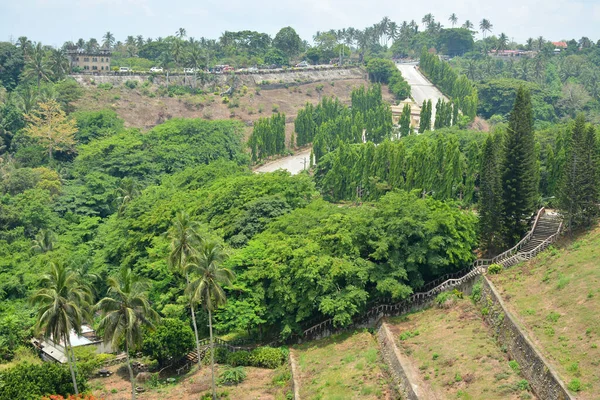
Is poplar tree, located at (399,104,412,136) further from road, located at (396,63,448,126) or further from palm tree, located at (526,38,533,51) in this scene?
palm tree, located at (526,38,533,51)

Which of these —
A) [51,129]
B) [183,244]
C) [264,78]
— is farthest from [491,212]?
[264,78]

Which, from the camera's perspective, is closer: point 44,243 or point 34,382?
point 34,382

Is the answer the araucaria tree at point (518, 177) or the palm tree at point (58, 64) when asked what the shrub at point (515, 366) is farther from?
the palm tree at point (58, 64)

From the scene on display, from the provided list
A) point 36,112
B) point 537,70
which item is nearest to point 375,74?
point 537,70

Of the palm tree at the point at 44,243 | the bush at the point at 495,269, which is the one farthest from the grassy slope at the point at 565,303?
the palm tree at the point at 44,243

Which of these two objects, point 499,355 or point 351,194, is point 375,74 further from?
point 499,355

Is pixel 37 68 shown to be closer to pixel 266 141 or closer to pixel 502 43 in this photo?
pixel 266 141
